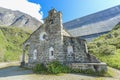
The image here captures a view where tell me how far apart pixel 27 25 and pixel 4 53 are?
283 ft

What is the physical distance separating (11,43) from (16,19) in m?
91.5

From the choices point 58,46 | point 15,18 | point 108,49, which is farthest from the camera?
point 15,18

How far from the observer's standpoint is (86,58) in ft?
77.4

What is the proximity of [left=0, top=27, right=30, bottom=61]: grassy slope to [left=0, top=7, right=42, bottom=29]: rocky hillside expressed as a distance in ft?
187

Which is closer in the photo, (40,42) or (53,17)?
(53,17)

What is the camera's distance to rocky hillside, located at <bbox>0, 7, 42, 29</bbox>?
148 meters

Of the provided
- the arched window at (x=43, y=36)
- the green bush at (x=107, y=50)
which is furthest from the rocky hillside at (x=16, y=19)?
the arched window at (x=43, y=36)

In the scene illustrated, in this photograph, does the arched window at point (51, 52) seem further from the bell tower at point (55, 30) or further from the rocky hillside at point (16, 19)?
the rocky hillside at point (16, 19)

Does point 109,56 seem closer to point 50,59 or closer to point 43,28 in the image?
point 50,59

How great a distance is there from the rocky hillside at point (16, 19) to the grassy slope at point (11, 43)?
5703cm

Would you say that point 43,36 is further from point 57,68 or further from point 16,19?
point 16,19

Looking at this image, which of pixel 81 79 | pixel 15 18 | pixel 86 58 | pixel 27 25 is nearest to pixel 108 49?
pixel 86 58

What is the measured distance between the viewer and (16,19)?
530ft

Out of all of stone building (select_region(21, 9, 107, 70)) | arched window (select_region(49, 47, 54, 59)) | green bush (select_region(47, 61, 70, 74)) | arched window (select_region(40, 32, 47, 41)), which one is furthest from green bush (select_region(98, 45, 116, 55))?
arched window (select_region(40, 32, 47, 41))
